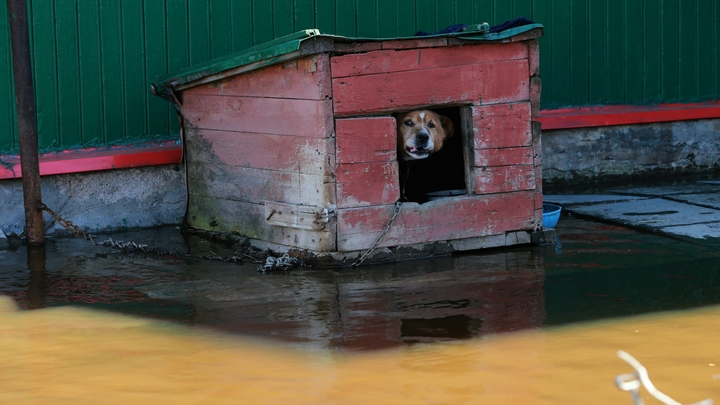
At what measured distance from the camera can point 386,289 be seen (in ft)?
15.5

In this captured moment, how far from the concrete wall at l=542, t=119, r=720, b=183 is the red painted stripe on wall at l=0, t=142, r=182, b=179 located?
332 cm

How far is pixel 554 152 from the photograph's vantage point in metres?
8.08

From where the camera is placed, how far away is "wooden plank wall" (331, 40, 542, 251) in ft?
17.1

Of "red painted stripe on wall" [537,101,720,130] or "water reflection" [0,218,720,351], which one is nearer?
"water reflection" [0,218,720,351]

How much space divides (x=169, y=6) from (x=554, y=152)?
11.6 ft

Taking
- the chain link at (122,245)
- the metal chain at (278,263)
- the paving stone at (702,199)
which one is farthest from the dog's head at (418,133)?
the paving stone at (702,199)

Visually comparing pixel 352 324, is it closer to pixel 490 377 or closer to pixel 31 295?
pixel 490 377

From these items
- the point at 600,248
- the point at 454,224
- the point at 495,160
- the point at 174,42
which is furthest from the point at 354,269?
the point at 174,42

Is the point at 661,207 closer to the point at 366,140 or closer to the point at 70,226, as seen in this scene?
the point at 366,140

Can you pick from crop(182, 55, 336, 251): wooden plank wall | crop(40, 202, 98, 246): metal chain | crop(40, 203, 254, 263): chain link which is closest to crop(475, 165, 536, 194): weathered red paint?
crop(182, 55, 336, 251): wooden plank wall

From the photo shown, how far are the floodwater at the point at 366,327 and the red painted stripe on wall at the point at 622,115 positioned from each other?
2.33m

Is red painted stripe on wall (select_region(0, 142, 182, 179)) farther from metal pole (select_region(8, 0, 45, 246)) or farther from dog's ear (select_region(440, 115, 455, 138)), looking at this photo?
dog's ear (select_region(440, 115, 455, 138))

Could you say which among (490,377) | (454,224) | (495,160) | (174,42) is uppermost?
(174,42)

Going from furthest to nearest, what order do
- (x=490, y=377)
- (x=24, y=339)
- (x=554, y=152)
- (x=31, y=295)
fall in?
(x=554, y=152), (x=31, y=295), (x=24, y=339), (x=490, y=377)
